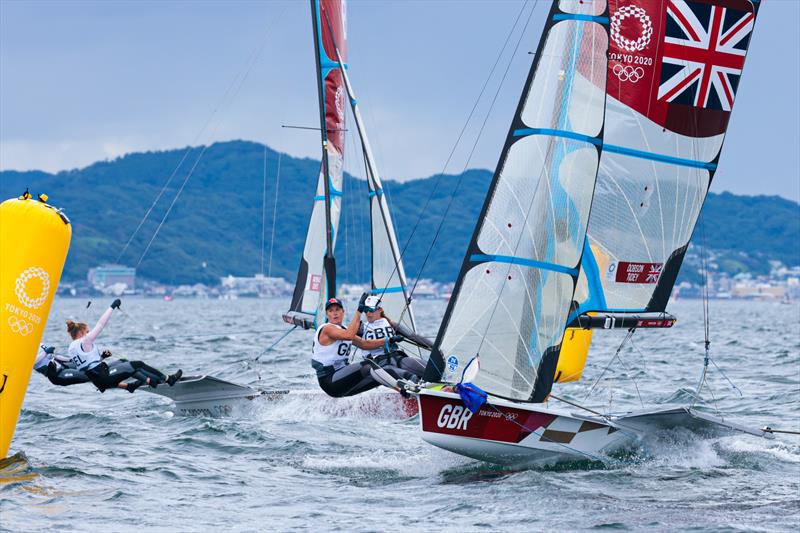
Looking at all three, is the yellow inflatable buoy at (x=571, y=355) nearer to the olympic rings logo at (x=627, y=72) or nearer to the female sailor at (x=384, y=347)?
the female sailor at (x=384, y=347)

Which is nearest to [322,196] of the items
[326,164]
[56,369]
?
[326,164]

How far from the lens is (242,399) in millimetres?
14391

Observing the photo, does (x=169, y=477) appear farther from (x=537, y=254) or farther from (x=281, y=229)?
(x=281, y=229)

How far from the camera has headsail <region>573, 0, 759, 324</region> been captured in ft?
41.1

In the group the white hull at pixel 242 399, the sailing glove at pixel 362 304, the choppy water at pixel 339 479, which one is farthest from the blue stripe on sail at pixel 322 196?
the sailing glove at pixel 362 304

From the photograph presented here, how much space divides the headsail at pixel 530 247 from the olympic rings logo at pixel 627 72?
6.67 feet

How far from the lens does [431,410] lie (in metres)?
10.0

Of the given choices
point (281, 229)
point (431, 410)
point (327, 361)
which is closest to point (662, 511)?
point (431, 410)

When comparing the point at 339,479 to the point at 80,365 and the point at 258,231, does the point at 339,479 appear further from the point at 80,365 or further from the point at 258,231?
the point at 258,231

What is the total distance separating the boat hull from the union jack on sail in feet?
14.1

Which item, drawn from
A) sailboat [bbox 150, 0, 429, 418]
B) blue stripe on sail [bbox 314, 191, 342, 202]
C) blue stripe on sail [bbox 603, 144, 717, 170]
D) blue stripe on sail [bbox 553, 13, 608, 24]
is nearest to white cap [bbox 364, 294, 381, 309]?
sailboat [bbox 150, 0, 429, 418]

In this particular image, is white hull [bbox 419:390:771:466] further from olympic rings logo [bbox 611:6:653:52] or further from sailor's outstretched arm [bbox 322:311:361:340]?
olympic rings logo [bbox 611:6:653:52]

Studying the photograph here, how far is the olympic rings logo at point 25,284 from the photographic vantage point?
32.5 feet

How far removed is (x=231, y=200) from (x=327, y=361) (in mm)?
182384
